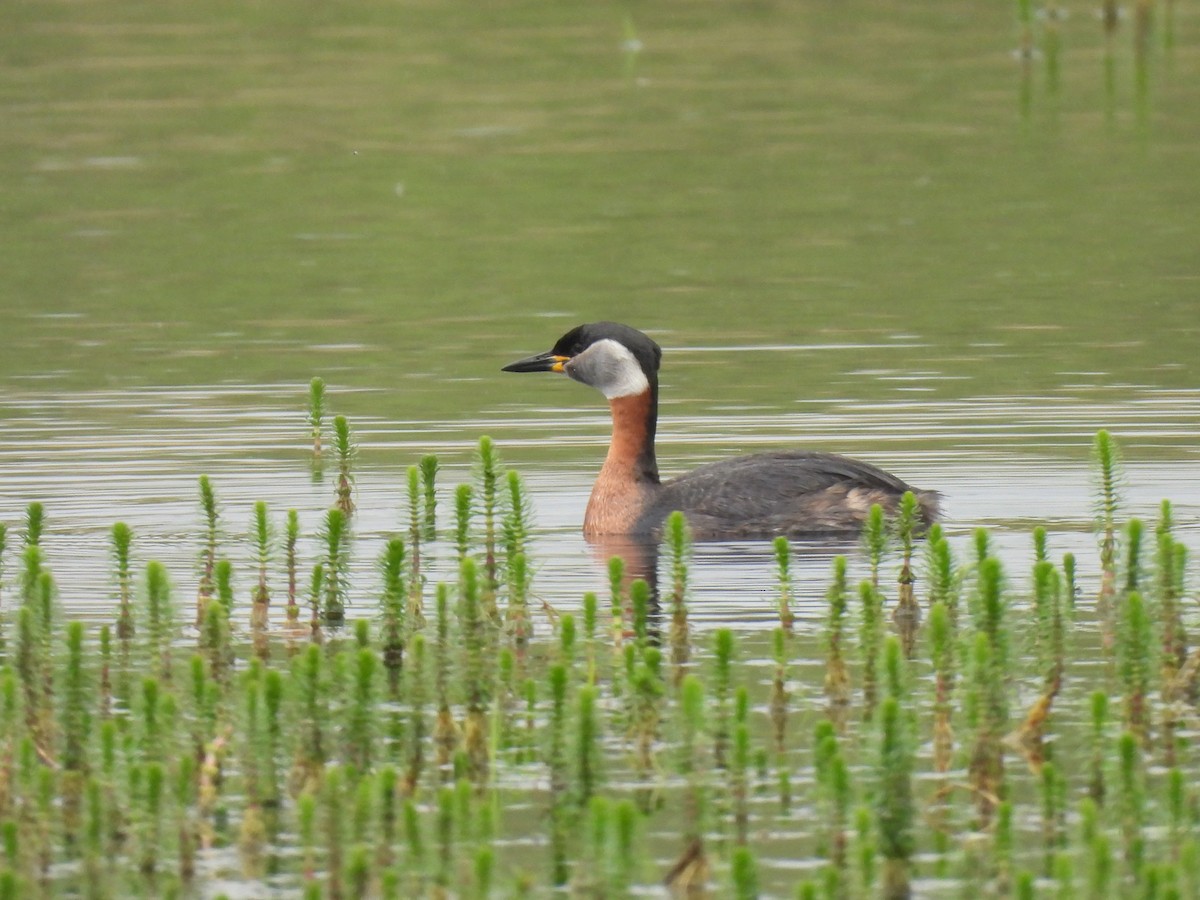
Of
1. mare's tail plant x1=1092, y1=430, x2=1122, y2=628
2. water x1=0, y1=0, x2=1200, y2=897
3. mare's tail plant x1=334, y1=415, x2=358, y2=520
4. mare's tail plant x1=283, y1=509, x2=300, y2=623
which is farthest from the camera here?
water x1=0, y1=0, x2=1200, y2=897

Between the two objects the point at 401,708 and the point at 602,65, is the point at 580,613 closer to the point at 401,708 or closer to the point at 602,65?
the point at 401,708

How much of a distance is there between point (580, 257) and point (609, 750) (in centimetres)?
1436

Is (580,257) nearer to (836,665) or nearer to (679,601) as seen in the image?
(679,601)

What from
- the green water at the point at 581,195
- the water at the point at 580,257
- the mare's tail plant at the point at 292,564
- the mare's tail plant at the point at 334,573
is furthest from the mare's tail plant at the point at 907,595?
the green water at the point at 581,195

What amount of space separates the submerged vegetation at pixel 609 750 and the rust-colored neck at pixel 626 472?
9.62 ft

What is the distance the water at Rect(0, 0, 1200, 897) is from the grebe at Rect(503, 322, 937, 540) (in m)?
0.28

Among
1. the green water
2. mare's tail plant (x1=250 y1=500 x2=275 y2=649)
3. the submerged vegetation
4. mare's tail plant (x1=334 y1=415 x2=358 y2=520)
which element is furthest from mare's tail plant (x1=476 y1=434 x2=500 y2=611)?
the green water

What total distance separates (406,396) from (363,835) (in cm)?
922

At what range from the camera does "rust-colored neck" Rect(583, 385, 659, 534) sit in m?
12.2

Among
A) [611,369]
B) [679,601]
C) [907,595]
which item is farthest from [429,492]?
[611,369]

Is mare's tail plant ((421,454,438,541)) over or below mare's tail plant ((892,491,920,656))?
over

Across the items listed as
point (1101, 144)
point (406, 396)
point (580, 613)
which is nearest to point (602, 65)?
point (1101, 144)

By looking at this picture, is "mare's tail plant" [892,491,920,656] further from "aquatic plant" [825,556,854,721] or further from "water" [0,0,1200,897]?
"aquatic plant" [825,556,854,721]

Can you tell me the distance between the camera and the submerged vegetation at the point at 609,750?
6.34m
